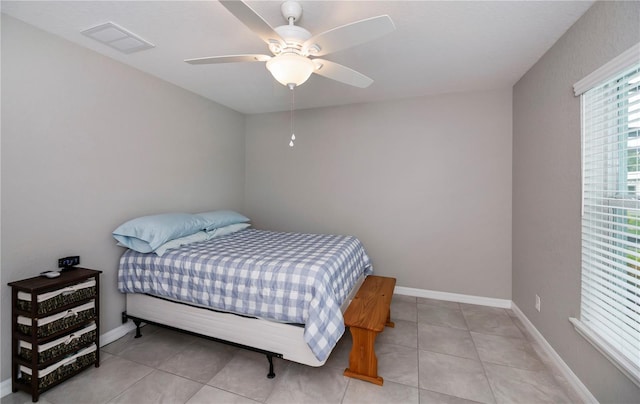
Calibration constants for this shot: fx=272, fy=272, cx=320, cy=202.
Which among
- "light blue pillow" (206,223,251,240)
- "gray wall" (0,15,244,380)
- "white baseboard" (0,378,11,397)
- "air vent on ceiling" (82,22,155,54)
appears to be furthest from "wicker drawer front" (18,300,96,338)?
"air vent on ceiling" (82,22,155,54)

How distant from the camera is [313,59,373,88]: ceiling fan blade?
1755 mm

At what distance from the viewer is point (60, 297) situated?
1.82m

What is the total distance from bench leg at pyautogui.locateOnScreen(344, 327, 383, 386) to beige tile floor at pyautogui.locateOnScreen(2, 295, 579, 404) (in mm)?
56

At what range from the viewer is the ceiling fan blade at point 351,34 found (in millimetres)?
1278

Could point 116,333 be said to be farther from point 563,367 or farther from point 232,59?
point 563,367

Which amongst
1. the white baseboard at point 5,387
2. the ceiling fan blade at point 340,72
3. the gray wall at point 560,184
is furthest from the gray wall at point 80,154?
the gray wall at point 560,184

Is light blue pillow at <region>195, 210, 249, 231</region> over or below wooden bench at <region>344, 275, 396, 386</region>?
over

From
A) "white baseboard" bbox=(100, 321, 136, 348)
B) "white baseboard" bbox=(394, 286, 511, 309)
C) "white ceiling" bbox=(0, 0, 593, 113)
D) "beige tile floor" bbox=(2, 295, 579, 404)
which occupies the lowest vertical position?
"beige tile floor" bbox=(2, 295, 579, 404)

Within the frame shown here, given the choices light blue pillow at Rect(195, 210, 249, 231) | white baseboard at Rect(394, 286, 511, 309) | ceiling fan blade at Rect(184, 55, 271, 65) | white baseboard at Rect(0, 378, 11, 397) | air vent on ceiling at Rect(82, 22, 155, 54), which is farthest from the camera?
white baseboard at Rect(394, 286, 511, 309)

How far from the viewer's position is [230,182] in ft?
13.0

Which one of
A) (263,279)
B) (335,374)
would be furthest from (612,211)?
(263,279)

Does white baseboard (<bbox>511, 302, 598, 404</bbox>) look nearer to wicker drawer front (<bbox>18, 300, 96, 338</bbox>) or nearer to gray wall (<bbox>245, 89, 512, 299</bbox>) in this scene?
gray wall (<bbox>245, 89, 512, 299</bbox>)

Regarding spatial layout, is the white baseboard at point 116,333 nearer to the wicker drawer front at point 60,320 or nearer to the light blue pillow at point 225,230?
the wicker drawer front at point 60,320

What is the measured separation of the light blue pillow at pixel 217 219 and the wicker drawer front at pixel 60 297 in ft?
3.55
